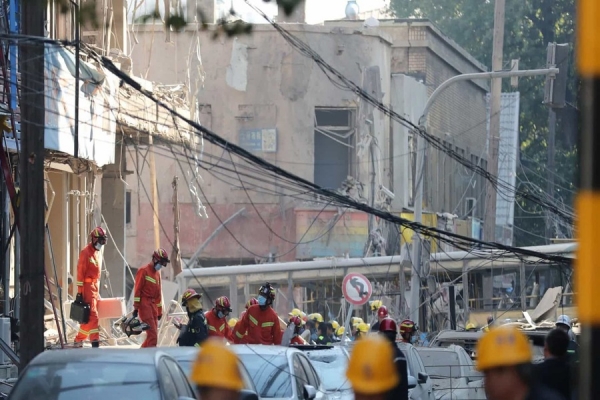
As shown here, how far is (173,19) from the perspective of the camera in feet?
21.1

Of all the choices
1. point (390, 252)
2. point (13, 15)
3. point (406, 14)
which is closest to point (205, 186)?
point (390, 252)

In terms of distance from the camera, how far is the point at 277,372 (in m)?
10.9

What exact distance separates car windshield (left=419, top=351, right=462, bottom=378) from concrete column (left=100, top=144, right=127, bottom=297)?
29.1 ft

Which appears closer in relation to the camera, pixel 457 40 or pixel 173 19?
pixel 173 19

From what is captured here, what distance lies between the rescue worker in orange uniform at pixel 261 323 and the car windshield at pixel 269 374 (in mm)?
5084

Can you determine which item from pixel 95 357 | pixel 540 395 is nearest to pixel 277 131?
pixel 95 357

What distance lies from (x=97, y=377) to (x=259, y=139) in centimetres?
2852

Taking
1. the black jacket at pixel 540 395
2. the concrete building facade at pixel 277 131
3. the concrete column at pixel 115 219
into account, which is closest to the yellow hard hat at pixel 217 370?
the black jacket at pixel 540 395

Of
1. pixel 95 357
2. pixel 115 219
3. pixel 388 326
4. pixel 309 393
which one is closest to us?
pixel 95 357

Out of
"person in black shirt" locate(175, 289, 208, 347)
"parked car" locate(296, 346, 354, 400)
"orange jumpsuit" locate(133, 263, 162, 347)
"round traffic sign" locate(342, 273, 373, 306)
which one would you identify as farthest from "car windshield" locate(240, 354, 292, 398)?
"round traffic sign" locate(342, 273, 373, 306)

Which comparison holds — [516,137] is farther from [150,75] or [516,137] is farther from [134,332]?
[134,332]

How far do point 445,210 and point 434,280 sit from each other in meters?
16.3

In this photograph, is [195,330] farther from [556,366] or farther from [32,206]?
[556,366]

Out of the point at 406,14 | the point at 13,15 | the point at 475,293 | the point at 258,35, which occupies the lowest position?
the point at 475,293
